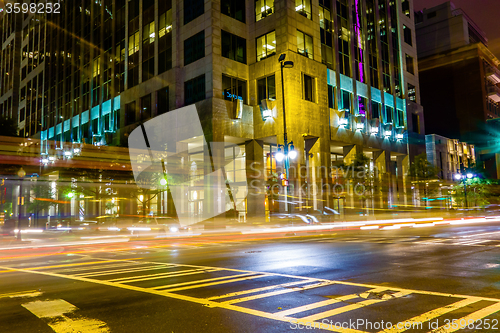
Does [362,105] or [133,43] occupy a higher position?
[133,43]

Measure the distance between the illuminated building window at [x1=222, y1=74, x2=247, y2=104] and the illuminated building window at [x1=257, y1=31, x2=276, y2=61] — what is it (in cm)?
334

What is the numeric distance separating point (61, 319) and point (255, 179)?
31.0 metres

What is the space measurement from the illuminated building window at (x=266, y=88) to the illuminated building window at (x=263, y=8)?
6906 mm

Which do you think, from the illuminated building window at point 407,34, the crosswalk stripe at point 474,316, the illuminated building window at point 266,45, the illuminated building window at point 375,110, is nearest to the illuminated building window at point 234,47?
the illuminated building window at point 266,45

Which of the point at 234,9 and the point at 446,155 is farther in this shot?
the point at 446,155

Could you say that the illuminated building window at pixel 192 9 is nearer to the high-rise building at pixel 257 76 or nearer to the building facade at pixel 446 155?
the high-rise building at pixel 257 76

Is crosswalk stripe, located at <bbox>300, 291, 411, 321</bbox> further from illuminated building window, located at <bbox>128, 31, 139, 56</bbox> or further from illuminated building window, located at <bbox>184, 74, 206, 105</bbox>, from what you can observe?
illuminated building window, located at <bbox>128, 31, 139, 56</bbox>

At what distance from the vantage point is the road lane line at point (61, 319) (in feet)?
17.6

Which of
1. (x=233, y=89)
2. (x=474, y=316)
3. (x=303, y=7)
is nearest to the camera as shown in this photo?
(x=474, y=316)

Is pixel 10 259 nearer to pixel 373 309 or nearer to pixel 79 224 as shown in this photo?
pixel 79 224

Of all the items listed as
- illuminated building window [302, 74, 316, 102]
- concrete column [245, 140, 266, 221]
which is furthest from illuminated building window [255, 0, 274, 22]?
concrete column [245, 140, 266, 221]

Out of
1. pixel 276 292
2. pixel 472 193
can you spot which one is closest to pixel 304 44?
pixel 472 193

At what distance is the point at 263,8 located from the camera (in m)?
38.2

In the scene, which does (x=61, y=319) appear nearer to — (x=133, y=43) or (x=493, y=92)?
(x=133, y=43)
